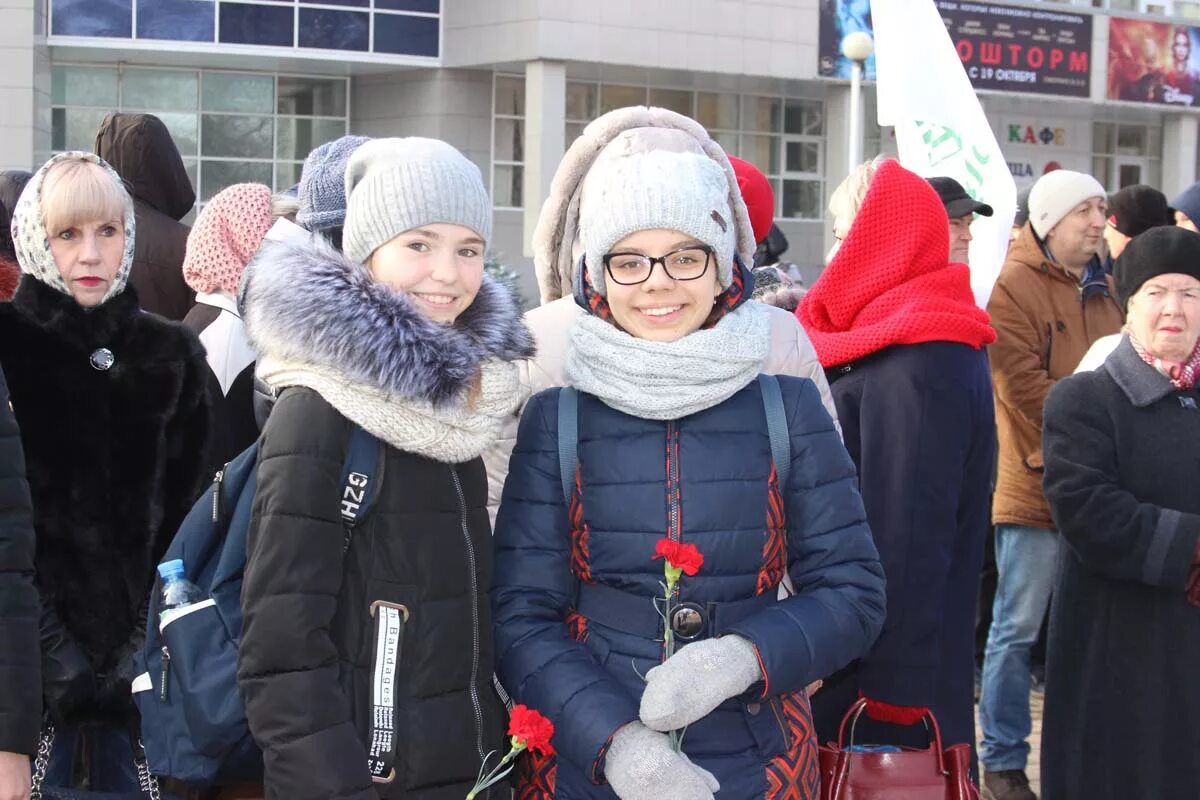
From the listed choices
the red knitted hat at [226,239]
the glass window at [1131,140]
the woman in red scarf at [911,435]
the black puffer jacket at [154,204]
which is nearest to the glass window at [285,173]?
the glass window at [1131,140]

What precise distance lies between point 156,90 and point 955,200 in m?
26.1

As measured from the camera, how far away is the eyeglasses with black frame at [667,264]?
2941mm

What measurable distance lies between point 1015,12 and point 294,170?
15.7 m

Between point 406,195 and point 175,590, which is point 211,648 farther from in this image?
point 406,195

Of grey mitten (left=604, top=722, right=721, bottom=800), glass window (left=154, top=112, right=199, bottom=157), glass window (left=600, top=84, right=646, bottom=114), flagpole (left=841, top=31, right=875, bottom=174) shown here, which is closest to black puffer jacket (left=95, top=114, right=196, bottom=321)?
grey mitten (left=604, top=722, right=721, bottom=800)

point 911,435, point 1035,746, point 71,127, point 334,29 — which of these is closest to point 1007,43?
point 334,29

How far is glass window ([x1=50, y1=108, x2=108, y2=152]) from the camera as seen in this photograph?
28266mm

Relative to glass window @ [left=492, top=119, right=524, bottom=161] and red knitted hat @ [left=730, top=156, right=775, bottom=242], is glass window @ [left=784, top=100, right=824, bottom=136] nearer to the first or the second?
glass window @ [left=492, top=119, right=524, bottom=161]

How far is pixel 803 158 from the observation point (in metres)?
33.0

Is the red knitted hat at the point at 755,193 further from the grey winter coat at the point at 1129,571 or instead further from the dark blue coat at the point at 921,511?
the grey winter coat at the point at 1129,571

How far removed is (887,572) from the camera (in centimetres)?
394

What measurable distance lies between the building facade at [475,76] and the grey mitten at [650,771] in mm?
24286

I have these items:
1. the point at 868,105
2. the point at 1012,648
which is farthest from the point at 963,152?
the point at 868,105

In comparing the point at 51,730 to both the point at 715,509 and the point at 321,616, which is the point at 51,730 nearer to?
the point at 321,616
